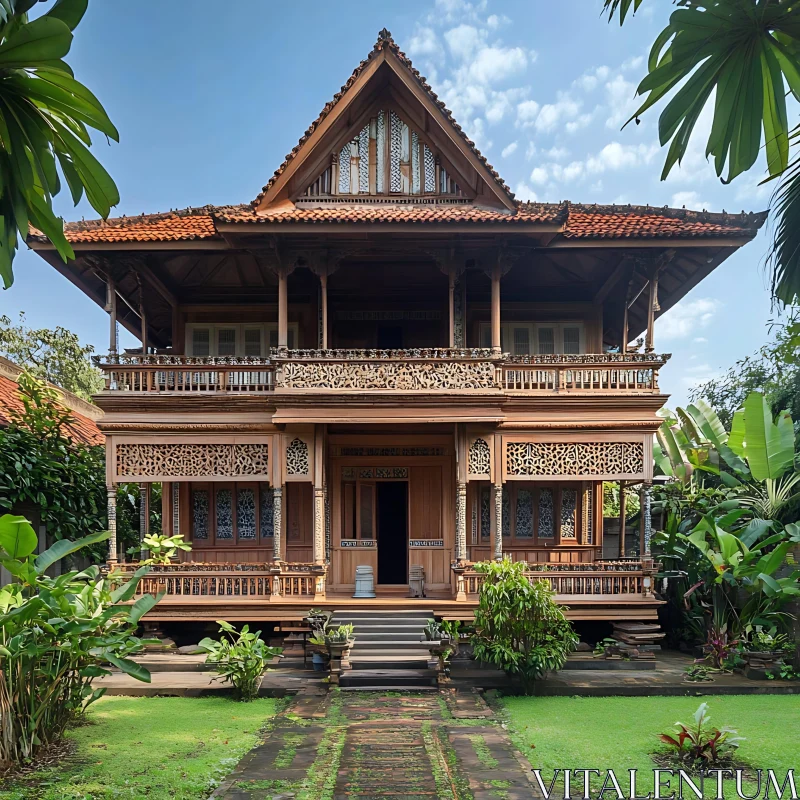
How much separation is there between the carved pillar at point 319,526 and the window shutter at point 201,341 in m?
4.74

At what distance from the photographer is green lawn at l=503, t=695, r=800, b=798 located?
6.55 meters

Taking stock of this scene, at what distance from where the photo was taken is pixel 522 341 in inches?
592

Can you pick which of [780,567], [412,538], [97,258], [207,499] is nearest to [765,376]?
[780,567]

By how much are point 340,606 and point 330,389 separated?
4068 millimetres

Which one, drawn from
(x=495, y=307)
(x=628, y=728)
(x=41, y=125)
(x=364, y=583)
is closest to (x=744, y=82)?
(x=41, y=125)

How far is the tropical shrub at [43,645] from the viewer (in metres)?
6.29

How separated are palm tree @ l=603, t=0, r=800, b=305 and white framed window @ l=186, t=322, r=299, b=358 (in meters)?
11.0

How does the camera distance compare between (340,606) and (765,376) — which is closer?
(340,606)

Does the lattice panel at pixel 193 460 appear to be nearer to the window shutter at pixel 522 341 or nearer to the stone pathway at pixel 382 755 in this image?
the stone pathway at pixel 382 755

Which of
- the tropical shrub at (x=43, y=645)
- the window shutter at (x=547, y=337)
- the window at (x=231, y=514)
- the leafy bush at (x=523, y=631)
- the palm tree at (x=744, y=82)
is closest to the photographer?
the palm tree at (x=744, y=82)

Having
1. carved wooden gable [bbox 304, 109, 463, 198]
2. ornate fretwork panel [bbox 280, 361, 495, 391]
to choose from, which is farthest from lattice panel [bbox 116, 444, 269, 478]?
carved wooden gable [bbox 304, 109, 463, 198]

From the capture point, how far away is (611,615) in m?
12.2

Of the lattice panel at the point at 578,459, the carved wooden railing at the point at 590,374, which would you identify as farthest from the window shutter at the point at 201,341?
the lattice panel at the point at 578,459

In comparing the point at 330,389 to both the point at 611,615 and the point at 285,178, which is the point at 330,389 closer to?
the point at 285,178
